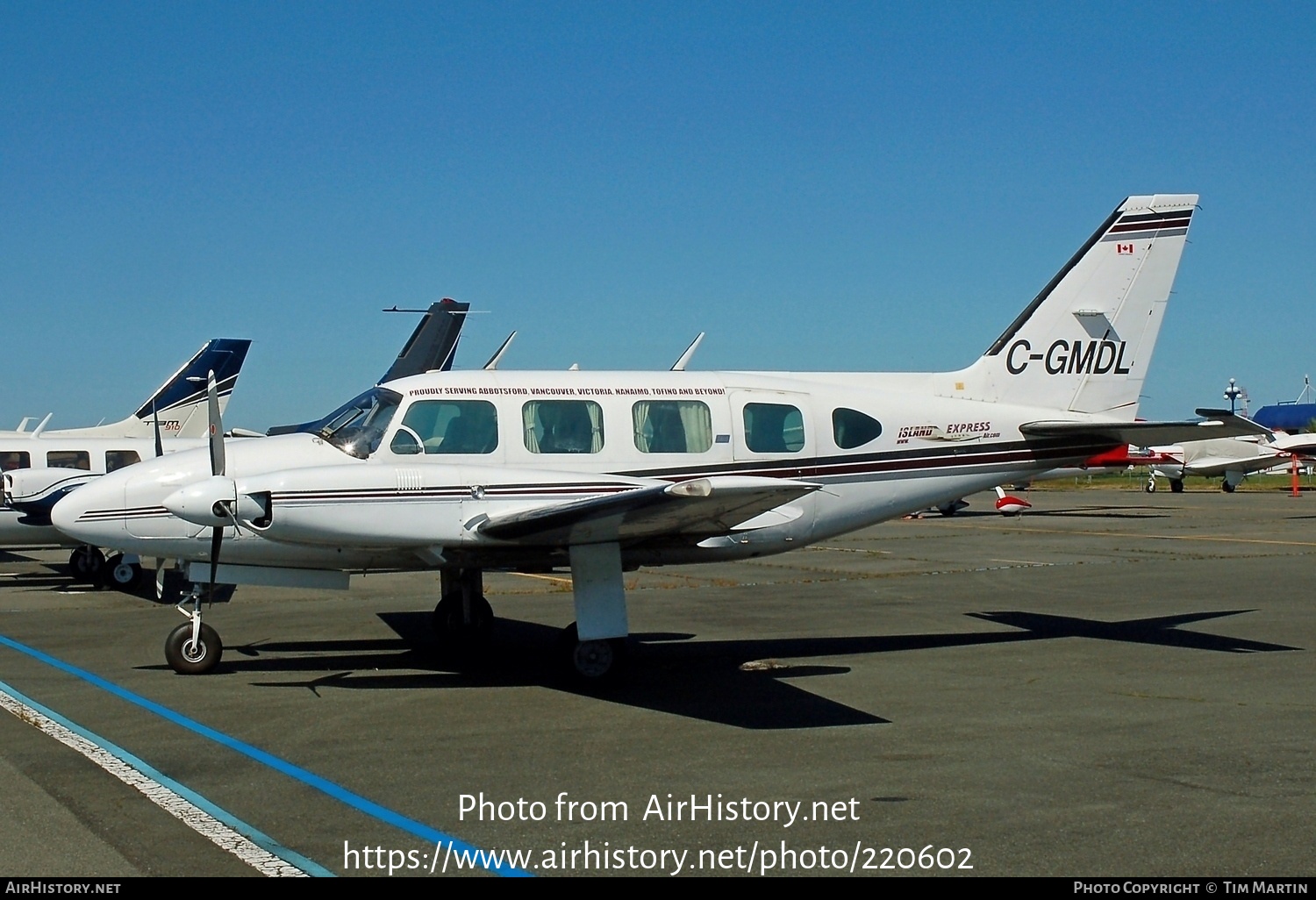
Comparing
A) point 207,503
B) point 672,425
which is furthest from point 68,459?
point 672,425

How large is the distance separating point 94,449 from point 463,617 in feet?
38.3

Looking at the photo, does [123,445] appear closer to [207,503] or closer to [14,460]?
Answer: [14,460]

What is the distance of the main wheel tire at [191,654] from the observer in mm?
10953

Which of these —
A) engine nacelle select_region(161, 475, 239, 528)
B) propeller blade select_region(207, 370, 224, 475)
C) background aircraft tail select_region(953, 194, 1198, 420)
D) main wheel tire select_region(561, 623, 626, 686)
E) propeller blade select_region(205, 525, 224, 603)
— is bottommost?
main wheel tire select_region(561, 623, 626, 686)

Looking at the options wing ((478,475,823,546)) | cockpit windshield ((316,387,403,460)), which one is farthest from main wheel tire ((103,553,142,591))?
wing ((478,475,823,546))

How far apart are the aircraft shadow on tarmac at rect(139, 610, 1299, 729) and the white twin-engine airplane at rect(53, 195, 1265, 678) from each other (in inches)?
25.1

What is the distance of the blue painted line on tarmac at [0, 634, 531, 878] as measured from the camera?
580 centimetres

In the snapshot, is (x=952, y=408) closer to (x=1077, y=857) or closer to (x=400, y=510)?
(x=400, y=510)

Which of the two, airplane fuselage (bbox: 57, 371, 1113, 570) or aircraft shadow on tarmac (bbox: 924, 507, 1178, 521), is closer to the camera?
airplane fuselage (bbox: 57, 371, 1113, 570)

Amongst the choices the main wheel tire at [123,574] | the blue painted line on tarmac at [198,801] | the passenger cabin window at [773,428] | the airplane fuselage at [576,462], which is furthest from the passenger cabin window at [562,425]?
the main wheel tire at [123,574]

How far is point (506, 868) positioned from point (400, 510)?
Result: 4828mm

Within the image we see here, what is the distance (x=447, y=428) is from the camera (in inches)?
430

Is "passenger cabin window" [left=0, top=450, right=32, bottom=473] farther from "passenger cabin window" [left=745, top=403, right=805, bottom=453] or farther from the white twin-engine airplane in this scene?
"passenger cabin window" [left=745, top=403, right=805, bottom=453]

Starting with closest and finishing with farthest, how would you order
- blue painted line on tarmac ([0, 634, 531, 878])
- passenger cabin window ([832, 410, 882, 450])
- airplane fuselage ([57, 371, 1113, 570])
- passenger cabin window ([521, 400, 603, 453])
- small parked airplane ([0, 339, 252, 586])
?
blue painted line on tarmac ([0, 634, 531, 878])
airplane fuselage ([57, 371, 1113, 570])
passenger cabin window ([521, 400, 603, 453])
passenger cabin window ([832, 410, 882, 450])
small parked airplane ([0, 339, 252, 586])
